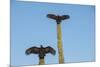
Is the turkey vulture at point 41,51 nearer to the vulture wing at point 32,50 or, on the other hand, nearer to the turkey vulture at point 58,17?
the vulture wing at point 32,50

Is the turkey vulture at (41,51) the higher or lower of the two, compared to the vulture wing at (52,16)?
lower

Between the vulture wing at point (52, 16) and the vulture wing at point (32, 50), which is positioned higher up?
the vulture wing at point (52, 16)

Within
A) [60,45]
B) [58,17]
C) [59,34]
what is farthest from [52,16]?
[60,45]

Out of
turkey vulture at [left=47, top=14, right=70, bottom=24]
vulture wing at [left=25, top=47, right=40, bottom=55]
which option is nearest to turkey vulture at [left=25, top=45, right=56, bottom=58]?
vulture wing at [left=25, top=47, right=40, bottom=55]

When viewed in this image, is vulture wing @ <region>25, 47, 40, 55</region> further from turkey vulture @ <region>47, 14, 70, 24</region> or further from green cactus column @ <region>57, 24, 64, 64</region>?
turkey vulture @ <region>47, 14, 70, 24</region>

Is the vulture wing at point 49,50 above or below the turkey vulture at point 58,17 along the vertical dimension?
below

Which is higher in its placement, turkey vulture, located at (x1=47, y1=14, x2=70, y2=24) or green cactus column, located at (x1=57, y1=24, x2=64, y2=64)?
turkey vulture, located at (x1=47, y1=14, x2=70, y2=24)

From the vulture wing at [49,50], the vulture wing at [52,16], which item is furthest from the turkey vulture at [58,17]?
the vulture wing at [49,50]

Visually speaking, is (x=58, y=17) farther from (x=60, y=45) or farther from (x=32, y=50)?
(x=32, y=50)

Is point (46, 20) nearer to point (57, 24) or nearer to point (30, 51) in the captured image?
point (57, 24)

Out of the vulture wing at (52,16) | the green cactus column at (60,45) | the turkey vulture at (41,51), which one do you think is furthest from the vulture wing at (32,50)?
the vulture wing at (52,16)

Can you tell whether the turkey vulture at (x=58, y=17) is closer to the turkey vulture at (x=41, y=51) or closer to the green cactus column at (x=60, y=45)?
the green cactus column at (x=60, y=45)

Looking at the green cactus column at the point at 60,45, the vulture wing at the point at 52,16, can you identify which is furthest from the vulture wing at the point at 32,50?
the vulture wing at the point at 52,16
